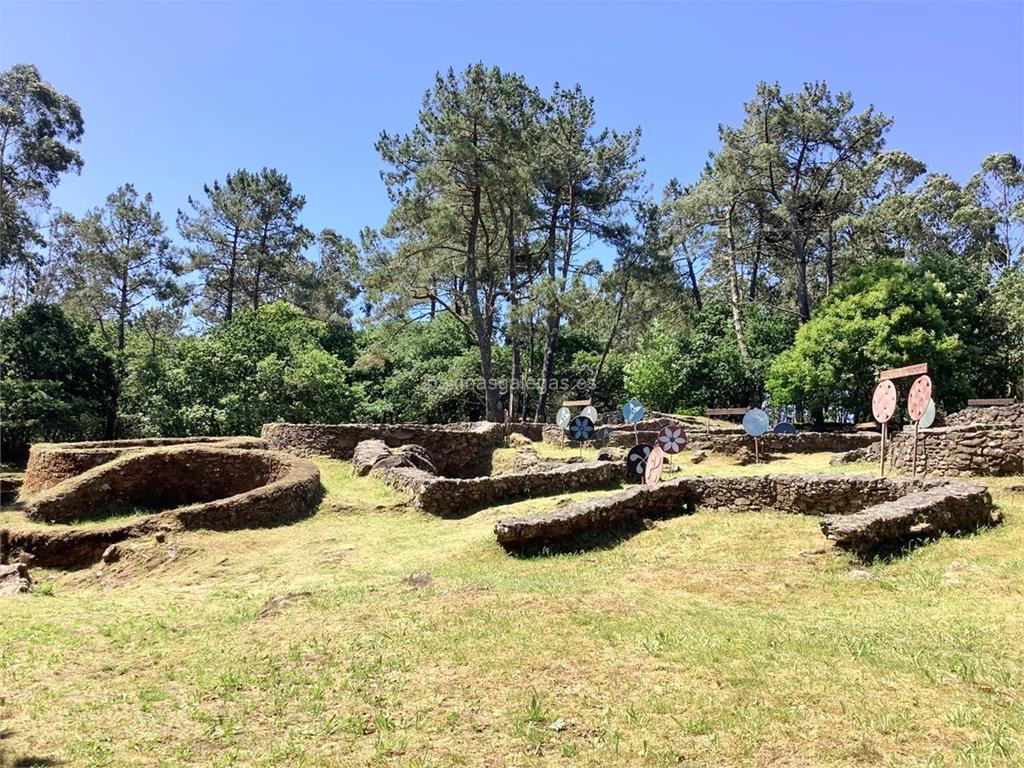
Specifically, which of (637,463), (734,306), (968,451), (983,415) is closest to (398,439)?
(637,463)

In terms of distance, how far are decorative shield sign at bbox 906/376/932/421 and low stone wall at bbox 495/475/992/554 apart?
2209mm

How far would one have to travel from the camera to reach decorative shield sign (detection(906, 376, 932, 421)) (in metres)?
11.8

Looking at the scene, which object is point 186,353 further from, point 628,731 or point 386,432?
point 628,731

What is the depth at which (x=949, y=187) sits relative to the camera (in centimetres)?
3559

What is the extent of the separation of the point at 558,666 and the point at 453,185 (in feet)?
84.5

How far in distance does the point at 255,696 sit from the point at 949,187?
42.3 metres

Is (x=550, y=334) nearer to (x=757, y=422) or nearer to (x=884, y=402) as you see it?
(x=757, y=422)

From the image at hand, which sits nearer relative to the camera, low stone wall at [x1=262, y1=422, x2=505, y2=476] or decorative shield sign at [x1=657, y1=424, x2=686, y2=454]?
decorative shield sign at [x1=657, y1=424, x2=686, y2=454]

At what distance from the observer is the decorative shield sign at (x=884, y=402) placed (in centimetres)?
1224

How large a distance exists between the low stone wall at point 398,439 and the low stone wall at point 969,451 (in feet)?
45.8

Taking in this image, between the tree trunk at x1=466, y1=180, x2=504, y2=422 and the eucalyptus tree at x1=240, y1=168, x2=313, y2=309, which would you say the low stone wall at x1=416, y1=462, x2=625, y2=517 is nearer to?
the tree trunk at x1=466, y1=180, x2=504, y2=422

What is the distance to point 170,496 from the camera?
16.1 metres

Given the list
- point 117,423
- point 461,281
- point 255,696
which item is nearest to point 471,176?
point 461,281

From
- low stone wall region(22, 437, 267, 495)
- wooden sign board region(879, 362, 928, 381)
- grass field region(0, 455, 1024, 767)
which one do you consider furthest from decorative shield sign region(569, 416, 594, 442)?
grass field region(0, 455, 1024, 767)
